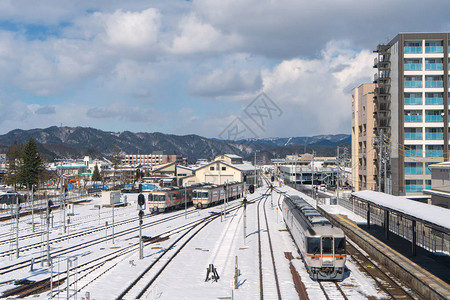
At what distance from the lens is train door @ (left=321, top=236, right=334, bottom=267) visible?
66.3 feet

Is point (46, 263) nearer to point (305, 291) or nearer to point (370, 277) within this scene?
point (305, 291)

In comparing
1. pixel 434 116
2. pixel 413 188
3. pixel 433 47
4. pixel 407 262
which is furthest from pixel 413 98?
pixel 407 262

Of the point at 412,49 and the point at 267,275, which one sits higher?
the point at 412,49

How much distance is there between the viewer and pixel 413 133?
60.5 meters

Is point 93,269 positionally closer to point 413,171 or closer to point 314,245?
point 314,245

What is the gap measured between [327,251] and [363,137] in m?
54.9

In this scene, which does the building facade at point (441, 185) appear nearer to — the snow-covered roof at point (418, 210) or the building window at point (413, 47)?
the snow-covered roof at point (418, 210)

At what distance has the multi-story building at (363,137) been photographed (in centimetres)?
6656

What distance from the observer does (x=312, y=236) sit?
20484mm

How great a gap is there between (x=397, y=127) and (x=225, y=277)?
49.4m

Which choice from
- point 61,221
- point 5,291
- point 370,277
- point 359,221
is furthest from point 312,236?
point 61,221

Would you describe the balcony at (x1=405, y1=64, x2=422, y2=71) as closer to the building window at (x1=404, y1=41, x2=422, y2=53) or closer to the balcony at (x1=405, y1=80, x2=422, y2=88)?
the balcony at (x1=405, y1=80, x2=422, y2=88)

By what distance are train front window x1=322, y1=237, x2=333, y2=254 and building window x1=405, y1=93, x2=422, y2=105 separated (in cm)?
4824

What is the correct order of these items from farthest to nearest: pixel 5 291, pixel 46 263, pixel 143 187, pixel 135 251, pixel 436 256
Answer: pixel 143 187 < pixel 135 251 < pixel 46 263 < pixel 436 256 < pixel 5 291
